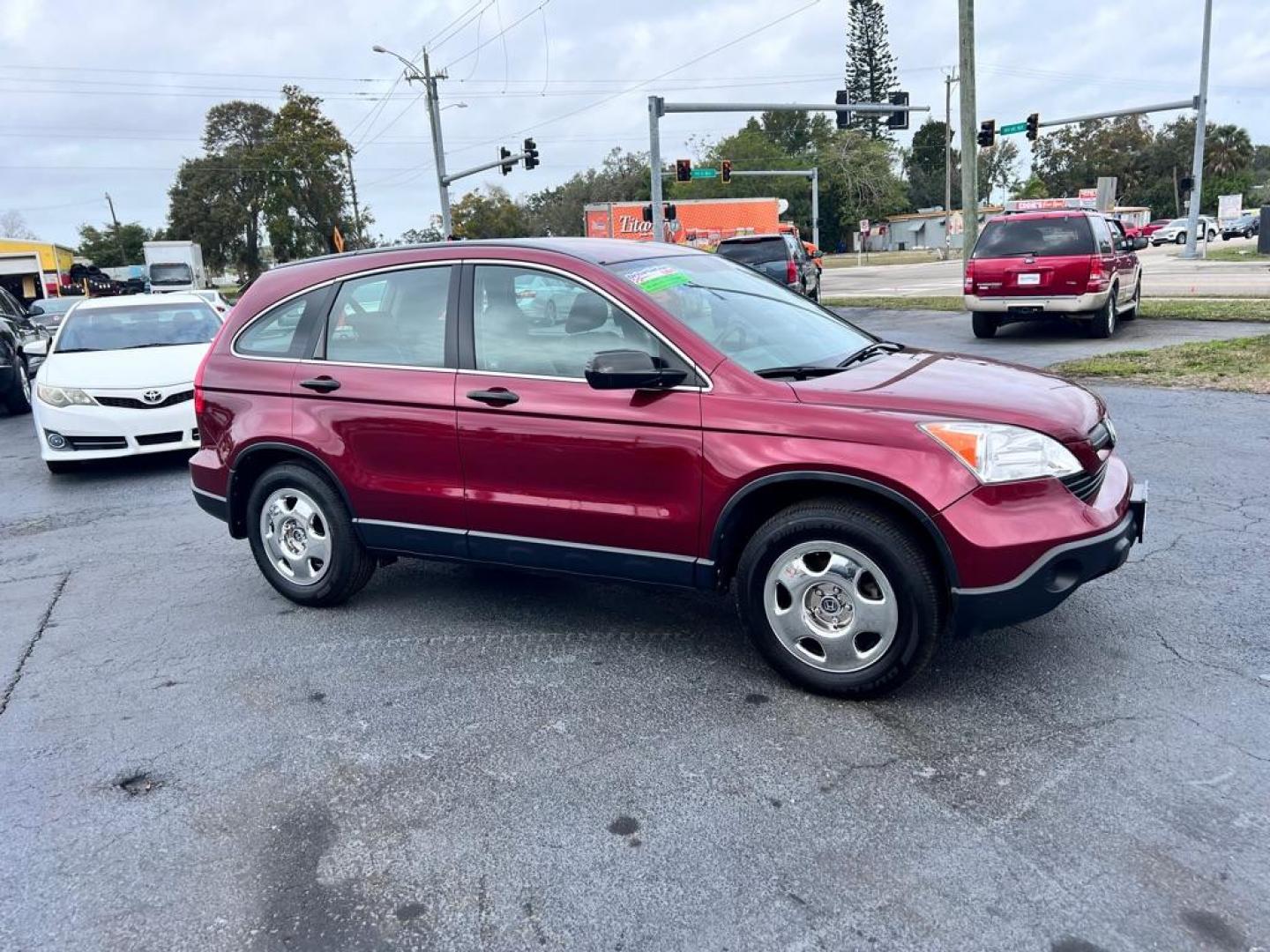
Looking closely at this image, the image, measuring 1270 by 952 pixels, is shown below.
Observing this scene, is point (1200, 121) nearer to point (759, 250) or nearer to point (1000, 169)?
point (759, 250)

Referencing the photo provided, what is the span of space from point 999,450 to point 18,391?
45.9ft

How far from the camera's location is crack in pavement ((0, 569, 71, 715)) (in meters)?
4.28

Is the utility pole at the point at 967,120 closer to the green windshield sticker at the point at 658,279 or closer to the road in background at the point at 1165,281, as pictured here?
the road in background at the point at 1165,281

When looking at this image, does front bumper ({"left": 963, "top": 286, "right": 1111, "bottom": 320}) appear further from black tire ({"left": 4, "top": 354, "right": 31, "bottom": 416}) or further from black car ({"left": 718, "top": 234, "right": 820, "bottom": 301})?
black tire ({"left": 4, "top": 354, "right": 31, "bottom": 416})

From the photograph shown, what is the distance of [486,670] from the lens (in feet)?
13.9

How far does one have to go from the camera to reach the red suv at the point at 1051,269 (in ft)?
43.7

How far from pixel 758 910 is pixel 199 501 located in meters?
3.99

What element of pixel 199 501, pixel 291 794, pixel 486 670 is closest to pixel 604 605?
pixel 486 670

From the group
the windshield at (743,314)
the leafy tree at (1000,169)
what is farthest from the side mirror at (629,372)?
the leafy tree at (1000,169)

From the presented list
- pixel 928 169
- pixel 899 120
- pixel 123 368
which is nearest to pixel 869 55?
pixel 928 169

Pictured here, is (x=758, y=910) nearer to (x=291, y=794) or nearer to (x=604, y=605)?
(x=291, y=794)

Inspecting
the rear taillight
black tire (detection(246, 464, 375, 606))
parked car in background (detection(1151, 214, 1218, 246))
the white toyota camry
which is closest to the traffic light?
the rear taillight

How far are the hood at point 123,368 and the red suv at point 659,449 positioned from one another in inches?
151

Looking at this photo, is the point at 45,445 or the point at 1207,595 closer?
the point at 1207,595
